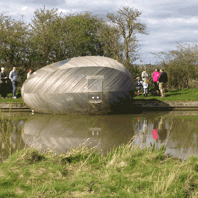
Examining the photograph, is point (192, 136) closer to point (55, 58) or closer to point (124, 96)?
point (124, 96)

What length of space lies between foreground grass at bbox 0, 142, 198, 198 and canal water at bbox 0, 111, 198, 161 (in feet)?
1.80

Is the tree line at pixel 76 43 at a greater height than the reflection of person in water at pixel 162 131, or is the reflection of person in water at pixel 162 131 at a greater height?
the tree line at pixel 76 43

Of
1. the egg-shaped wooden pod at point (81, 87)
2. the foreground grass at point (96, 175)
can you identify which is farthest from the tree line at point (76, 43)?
the foreground grass at point (96, 175)

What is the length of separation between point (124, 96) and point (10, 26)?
12537 millimetres

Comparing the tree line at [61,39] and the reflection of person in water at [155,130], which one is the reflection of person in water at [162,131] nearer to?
the reflection of person in water at [155,130]

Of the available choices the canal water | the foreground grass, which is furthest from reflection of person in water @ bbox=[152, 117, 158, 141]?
the foreground grass

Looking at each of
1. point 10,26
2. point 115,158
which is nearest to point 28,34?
point 10,26

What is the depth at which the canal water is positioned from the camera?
6.13 metres

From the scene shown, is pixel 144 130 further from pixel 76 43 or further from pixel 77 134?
pixel 76 43

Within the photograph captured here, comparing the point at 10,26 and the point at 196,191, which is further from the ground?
the point at 10,26

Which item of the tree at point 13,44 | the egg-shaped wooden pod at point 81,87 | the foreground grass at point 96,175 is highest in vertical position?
the tree at point 13,44

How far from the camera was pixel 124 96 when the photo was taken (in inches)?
496

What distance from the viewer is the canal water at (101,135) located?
20.1ft

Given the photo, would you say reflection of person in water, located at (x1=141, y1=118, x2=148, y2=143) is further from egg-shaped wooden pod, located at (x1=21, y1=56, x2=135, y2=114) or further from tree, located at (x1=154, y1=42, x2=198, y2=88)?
tree, located at (x1=154, y1=42, x2=198, y2=88)
